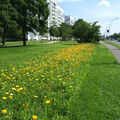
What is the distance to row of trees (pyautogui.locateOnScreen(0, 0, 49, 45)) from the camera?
74.4 feet

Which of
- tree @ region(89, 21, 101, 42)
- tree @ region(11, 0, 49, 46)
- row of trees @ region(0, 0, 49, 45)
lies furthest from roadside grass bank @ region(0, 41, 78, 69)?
tree @ region(89, 21, 101, 42)

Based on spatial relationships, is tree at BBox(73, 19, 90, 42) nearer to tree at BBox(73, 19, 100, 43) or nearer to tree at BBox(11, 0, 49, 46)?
tree at BBox(73, 19, 100, 43)

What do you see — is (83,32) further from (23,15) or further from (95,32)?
(23,15)

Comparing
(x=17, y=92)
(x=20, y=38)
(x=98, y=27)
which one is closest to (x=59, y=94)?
(x=17, y=92)

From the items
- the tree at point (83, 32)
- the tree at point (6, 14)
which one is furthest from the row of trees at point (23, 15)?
the tree at point (83, 32)

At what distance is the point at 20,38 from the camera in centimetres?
7419

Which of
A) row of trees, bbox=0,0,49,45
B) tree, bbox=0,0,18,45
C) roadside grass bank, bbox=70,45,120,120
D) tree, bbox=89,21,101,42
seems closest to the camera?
roadside grass bank, bbox=70,45,120,120

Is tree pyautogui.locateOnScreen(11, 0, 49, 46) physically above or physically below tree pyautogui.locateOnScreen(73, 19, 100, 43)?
above

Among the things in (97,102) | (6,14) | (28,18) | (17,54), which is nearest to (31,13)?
(28,18)

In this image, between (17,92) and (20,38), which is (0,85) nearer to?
(17,92)

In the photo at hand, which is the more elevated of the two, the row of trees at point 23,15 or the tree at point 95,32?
the row of trees at point 23,15

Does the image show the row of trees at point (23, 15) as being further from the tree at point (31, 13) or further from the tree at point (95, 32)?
the tree at point (95, 32)

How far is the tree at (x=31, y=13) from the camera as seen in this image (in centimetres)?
2566

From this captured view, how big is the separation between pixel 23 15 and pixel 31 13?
155 centimetres
